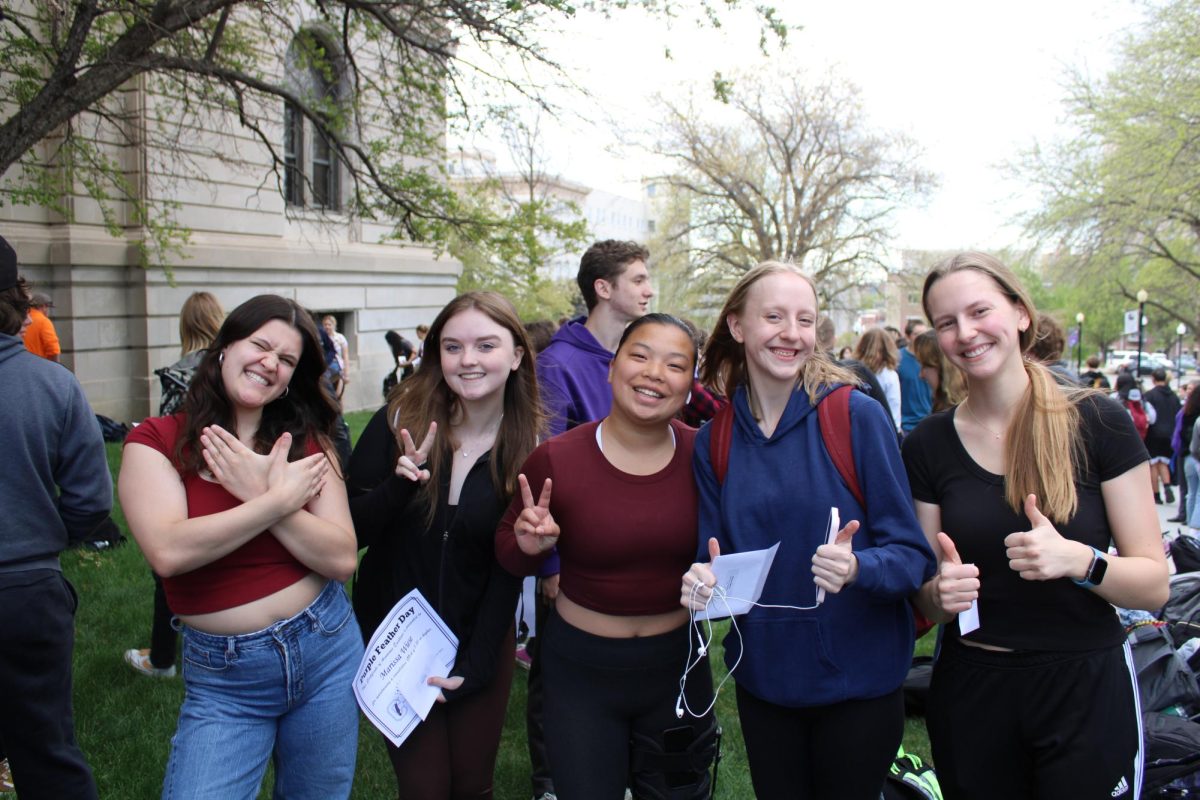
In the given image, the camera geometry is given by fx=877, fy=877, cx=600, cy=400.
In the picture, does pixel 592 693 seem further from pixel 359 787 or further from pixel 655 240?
pixel 655 240

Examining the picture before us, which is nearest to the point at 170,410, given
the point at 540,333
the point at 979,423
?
the point at 540,333

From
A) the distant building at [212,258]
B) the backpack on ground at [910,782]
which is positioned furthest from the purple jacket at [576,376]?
the distant building at [212,258]

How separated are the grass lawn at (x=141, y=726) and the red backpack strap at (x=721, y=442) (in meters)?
2.07

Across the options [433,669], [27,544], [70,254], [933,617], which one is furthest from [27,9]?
[933,617]

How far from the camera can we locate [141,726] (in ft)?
14.1

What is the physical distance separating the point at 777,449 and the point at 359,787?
263 cm

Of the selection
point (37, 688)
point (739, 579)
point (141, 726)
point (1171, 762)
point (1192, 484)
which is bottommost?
point (141, 726)

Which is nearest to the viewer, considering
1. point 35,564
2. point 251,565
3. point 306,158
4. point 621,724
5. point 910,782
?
point 251,565

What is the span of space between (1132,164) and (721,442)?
23.3 meters

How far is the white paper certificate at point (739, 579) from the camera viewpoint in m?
2.34

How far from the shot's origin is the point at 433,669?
2805 millimetres

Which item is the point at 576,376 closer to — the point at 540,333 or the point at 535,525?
the point at 535,525

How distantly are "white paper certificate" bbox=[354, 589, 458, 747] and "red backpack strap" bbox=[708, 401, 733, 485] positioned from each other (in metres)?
1.04

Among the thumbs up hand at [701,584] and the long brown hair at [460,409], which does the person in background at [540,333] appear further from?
the thumbs up hand at [701,584]
